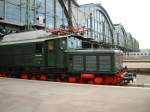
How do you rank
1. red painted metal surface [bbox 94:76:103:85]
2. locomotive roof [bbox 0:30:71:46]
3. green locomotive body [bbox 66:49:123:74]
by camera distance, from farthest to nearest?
locomotive roof [bbox 0:30:71:46]
green locomotive body [bbox 66:49:123:74]
red painted metal surface [bbox 94:76:103:85]

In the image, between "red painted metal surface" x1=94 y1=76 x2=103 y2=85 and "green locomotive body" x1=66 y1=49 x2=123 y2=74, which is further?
"green locomotive body" x1=66 y1=49 x2=123 y2=74

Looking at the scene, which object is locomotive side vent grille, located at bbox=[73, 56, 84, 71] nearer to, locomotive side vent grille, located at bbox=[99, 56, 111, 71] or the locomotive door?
locomotive side vent grille, located at bbox=[99, 56, 111, 71]

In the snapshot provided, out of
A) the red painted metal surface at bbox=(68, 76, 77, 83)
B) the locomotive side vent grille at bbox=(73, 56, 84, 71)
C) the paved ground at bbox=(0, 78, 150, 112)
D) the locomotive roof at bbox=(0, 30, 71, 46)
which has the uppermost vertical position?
the locomotive roof at bbox=(0, 30, 71, 46)

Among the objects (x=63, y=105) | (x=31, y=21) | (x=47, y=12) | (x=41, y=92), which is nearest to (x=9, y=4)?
(x=31, y=21)

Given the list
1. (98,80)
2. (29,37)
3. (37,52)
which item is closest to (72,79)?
(98,80)

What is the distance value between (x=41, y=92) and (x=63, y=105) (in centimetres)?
262

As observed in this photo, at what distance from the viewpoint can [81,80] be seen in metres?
16.2

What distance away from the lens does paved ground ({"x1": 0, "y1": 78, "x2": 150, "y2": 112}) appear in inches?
312

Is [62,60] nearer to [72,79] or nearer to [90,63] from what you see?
[72,79]

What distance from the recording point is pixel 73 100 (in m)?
9.12

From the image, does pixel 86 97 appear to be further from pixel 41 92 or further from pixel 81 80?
pixel 81 80

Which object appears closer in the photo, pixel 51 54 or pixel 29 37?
pixel 51 54

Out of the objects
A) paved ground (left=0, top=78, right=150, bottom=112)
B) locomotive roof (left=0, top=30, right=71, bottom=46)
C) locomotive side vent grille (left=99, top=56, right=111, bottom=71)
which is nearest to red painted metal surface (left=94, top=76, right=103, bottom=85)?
locomotive side vent grille (left=99, top=56, right=111, bottom=71)

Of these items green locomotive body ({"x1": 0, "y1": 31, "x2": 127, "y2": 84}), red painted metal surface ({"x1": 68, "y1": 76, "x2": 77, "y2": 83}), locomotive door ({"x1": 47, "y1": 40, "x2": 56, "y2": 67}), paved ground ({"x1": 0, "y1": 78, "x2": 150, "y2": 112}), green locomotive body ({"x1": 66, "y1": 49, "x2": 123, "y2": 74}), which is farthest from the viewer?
locomotive door ({"x1": 47, "y1": 40, "x2": 56, "y2": 67})
